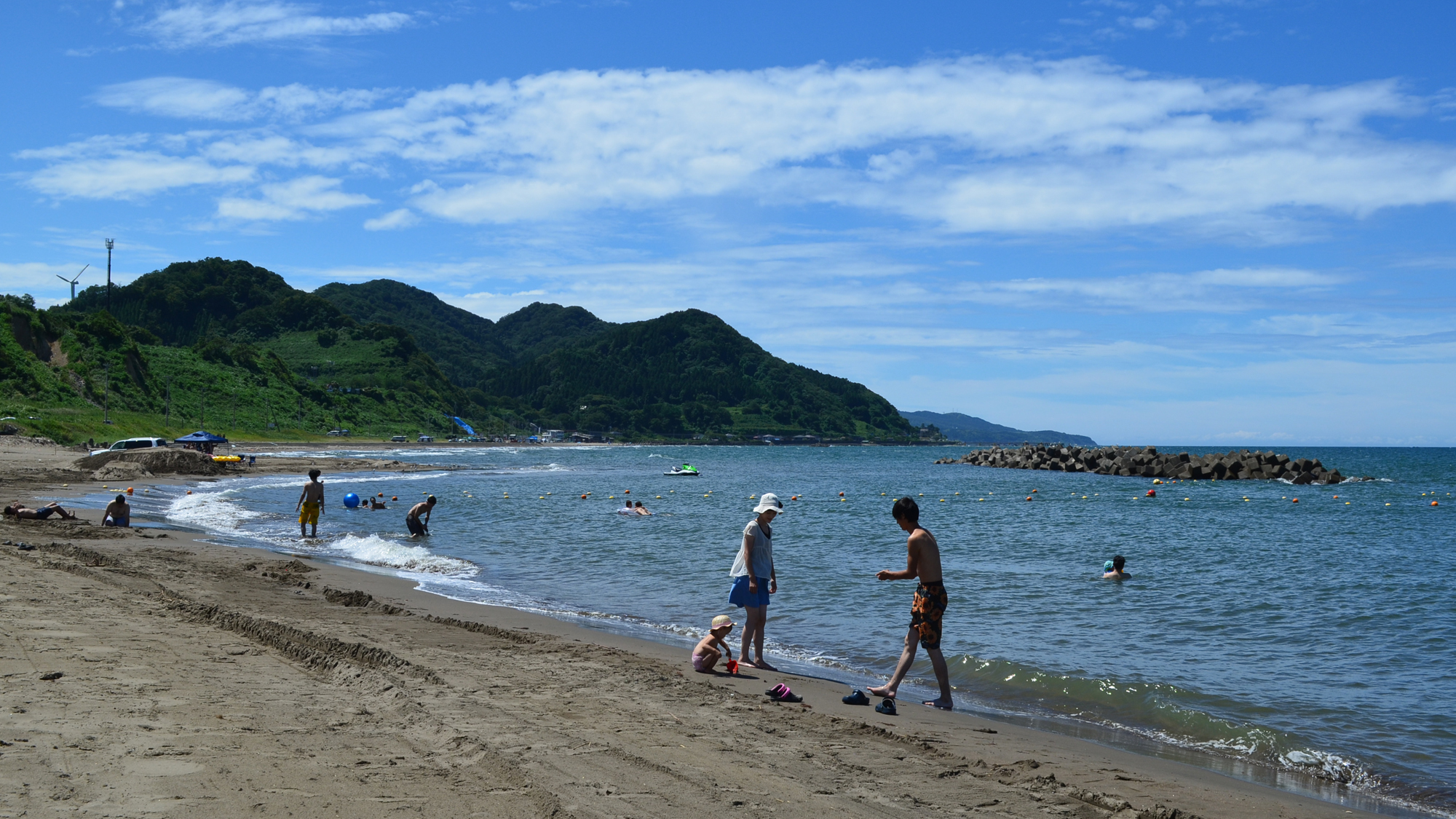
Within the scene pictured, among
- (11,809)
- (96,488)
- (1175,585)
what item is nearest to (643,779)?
(11,809)

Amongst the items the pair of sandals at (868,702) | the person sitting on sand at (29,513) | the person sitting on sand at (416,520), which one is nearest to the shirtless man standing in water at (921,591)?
the pair of sandals at (868,702)

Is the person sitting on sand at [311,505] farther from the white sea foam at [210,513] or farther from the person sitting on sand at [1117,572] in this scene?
the person sitting on sand at [1117,572]

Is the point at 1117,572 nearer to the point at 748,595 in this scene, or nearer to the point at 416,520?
the point at 748,595

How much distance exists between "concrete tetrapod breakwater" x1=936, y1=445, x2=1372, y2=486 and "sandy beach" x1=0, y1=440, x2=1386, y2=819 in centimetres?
6331

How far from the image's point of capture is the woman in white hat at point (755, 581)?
32.1ft

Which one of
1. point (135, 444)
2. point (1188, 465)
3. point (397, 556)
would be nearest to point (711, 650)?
point (397, 556)

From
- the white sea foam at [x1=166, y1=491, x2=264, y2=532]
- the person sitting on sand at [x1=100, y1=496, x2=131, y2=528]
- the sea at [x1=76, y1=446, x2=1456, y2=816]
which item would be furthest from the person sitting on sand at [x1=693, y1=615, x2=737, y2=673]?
the white sea foam at [x1=166, y1=491, x2=264, y2=532]

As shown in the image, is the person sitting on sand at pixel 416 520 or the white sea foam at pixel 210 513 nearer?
the person sitting on sand at pixel 416 520

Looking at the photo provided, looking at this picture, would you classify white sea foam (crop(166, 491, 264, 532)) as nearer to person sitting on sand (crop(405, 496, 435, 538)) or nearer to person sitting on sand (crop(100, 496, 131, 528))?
person sitting on sand (crop(100, 496, 131, 528))

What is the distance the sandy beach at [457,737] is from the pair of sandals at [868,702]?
15cm

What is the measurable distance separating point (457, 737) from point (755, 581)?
14.2 feet

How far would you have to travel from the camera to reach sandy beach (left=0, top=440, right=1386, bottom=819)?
5.00 metres

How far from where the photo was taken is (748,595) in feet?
32.2

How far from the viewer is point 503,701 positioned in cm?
721
